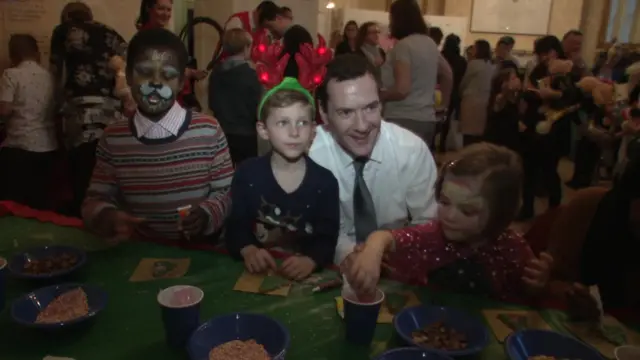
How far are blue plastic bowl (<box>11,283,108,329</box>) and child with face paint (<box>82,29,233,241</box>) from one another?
1.16ft

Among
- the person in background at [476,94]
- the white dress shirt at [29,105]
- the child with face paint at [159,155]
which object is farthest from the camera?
the person in background at [476,94]

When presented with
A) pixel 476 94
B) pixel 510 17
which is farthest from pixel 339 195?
pixel 510 17

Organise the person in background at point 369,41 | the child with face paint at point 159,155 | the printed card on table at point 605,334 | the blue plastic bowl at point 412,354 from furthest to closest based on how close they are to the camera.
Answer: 1. the person in background at point 369,41
2. the child with face paint at point 159,155
3. the printed card on table at point 605,334
4. the blue plastic bowl at point 412,354

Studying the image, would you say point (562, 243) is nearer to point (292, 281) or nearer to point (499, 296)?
point (499, 296)

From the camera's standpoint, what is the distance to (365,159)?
5.05 feet

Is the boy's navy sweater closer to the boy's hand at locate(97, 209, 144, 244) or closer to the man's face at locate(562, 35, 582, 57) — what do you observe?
the boy's hand at locate(97, 209, 144, 244)

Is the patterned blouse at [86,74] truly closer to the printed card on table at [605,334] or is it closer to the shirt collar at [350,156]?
the shirt collar at [350,156]

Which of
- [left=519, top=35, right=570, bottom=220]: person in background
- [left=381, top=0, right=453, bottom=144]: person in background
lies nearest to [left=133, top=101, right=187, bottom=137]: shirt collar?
[left=381, top=0, right=453, bottom=144]: person in background

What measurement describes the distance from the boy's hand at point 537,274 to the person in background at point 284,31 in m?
1.88

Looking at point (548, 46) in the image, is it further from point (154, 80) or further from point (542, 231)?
point (154, 80)

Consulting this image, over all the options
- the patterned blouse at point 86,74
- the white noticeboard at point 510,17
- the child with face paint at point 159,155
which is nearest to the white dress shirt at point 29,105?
the patterned blouse at point 86,74

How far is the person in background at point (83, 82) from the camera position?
2.49 metres

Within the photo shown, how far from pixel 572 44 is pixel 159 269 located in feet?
11.7

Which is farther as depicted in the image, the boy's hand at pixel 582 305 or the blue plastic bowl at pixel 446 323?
the boy's hand at pixel 582 305
